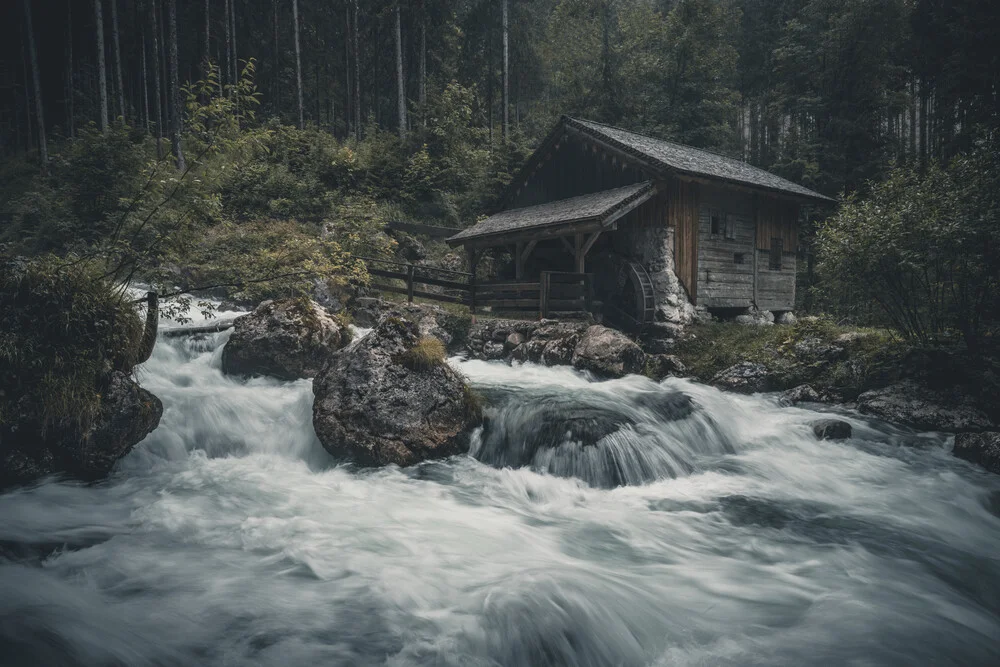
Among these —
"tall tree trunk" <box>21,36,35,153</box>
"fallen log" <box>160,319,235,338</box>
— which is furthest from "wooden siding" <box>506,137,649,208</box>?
"tall tree trunk" <box>21,36,35,153</box>

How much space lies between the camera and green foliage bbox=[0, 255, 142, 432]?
16.4 feet

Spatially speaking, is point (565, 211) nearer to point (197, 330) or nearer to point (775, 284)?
point (775, 284)

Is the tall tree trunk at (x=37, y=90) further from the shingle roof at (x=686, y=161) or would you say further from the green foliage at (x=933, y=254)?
the green foliage at (x=933, y=254)

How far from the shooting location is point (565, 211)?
1467cm

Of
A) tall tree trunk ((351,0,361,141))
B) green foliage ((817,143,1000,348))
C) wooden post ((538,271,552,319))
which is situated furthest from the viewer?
tall tree trunk ((351,0,361,141))

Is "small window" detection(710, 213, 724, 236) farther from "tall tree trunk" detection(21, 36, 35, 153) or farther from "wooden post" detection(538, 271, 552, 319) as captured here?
"tall tree trunk" detection(21, 36, 35, 153)

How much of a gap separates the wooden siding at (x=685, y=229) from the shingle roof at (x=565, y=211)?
1077 mm

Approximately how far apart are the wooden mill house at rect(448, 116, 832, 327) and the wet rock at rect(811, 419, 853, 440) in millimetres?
6126

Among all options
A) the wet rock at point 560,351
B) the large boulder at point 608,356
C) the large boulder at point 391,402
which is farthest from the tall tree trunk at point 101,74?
the large boulder at point 608,356

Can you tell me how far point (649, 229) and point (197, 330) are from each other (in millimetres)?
11529

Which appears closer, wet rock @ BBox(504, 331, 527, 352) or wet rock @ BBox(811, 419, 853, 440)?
wet rock @ BBox(811, 419, 853, 440)

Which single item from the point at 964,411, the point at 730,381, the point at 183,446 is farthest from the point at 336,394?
the point at 964,411

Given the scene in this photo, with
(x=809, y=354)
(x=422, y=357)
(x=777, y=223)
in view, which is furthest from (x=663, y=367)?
(x=777, y=223)

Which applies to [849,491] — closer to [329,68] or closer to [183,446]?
[183,446]
